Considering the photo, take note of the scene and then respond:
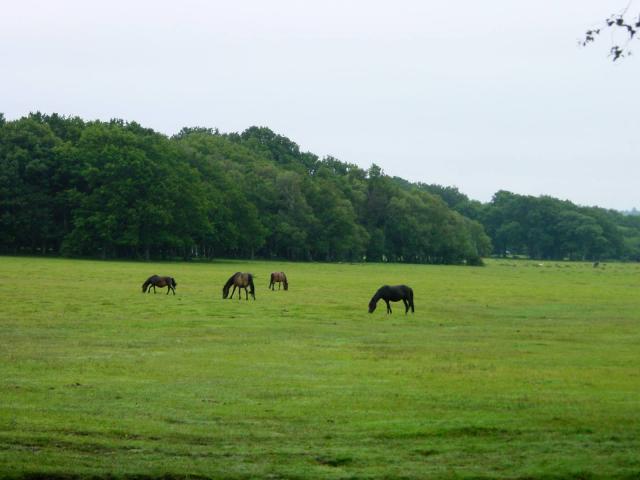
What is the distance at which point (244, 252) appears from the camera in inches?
4990

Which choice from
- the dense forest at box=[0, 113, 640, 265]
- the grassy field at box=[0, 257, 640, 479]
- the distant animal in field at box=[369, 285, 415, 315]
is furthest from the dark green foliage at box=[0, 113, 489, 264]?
the grassy field at box=[0, 257, 640, 479]

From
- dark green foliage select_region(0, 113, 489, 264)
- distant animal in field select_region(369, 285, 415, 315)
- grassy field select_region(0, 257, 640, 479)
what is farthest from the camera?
dark green foliage select_region(0, 113, 489, 264)

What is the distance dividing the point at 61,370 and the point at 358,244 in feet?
364

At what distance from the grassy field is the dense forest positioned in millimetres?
62035

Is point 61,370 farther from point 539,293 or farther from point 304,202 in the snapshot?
point 304,202

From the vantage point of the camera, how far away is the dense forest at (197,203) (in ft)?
323

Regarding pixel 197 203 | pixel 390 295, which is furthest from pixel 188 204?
pixel 390 295

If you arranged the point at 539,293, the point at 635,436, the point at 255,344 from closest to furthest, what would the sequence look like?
the point at 635,436
the point at 255,344
the point at 539,293

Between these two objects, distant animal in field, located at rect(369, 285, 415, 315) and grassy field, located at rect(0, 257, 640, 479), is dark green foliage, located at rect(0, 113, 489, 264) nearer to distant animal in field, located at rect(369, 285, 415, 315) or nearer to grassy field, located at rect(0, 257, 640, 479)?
distant animal in field, located at rect(369, 285, 415, 315)

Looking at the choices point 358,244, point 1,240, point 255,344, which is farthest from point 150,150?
point 255,344

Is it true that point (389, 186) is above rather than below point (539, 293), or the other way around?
above

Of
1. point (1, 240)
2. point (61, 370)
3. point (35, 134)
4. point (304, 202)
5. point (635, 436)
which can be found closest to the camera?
point (635, 436)

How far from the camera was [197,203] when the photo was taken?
103 m

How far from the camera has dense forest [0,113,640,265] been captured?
9850 cm
